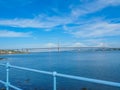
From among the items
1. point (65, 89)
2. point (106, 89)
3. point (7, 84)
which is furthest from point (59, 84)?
point (7, 84)

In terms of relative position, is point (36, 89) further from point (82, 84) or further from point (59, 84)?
point (82, 84)

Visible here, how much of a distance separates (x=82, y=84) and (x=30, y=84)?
26.9 feet

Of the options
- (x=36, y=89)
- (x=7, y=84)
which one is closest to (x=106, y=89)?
(x=36, y=89)

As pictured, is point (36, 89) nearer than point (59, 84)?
→ Yes

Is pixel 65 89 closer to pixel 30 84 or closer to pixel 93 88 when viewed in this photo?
pixel 93 88

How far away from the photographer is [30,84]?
30359 mm

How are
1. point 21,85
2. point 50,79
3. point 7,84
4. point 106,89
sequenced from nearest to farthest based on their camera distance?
1. point 7,84
2. point 106,89
3. point 21,85
4. point 50,79

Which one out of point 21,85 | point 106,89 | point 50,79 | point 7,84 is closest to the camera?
point 7,84

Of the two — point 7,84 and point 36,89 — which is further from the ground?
point 7,84

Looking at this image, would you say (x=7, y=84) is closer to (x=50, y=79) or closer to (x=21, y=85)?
(x=21, y=85)

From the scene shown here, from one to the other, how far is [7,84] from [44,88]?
22581mm

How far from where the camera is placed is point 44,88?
1076 inches

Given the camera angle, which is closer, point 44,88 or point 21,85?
point 44,88

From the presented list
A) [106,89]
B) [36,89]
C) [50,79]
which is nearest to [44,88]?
[36,89]
